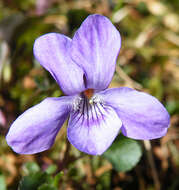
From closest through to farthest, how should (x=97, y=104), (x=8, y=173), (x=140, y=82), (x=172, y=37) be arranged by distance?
(x=97, y=104) < (x=8, y=173) < (x=140, y=82) < (x=172, y=37)

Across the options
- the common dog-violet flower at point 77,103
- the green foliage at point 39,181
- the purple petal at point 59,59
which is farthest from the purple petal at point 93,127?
the green foliage at point 39,181

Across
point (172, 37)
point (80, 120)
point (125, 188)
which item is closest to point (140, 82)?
point (172, 37)

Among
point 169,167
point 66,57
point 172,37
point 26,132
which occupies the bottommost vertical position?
point 169,167

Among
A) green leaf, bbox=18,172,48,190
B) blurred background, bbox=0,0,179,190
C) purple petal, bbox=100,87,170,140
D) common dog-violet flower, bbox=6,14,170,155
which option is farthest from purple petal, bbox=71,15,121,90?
green leaf, bbox=18,172,48,190

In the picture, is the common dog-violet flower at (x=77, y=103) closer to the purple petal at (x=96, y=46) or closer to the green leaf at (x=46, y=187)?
the purple petal at (x=96, y=46)

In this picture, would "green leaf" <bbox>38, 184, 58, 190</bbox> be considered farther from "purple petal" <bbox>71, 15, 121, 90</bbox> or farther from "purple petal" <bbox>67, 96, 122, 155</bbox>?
"purple petal" <bbox>71, 15, 121, 90</bbox>

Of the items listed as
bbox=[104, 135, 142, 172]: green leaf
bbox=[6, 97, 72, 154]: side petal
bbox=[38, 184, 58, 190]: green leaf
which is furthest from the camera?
bbox=[104, 135, 142, 172]: green leaf

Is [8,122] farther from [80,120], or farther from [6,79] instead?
[80,120]
